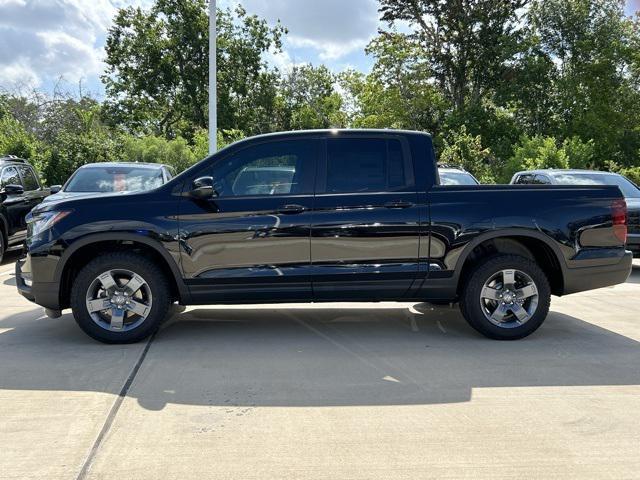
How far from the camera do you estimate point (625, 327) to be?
6484mm

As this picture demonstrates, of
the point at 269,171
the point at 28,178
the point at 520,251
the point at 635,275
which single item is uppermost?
the point at 269,171

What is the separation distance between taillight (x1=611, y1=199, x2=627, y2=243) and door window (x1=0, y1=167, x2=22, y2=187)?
990 centimetres

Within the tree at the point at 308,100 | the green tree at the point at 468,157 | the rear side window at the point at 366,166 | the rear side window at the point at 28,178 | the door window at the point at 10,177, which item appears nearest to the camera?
the rear side window at the point at 366,166

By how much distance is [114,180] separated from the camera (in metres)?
10.1

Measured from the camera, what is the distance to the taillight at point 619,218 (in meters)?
5.88

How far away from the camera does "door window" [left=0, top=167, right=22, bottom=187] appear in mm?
11219

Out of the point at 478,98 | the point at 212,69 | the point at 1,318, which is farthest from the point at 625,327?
the point at 478,98

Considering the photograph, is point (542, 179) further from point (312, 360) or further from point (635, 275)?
point (312, 360)

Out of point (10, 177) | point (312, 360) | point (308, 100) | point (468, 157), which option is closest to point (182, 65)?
point (308, 100)

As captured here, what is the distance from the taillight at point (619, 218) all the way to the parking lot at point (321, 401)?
39.9 inches

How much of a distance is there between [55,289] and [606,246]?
16.8 ft

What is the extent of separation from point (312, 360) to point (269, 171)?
1.77m

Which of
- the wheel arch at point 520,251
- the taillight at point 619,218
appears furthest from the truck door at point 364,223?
the taillight at point 619,218

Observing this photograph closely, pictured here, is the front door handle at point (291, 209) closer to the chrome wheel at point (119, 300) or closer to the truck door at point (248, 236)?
the truck door at point (248, 236)
